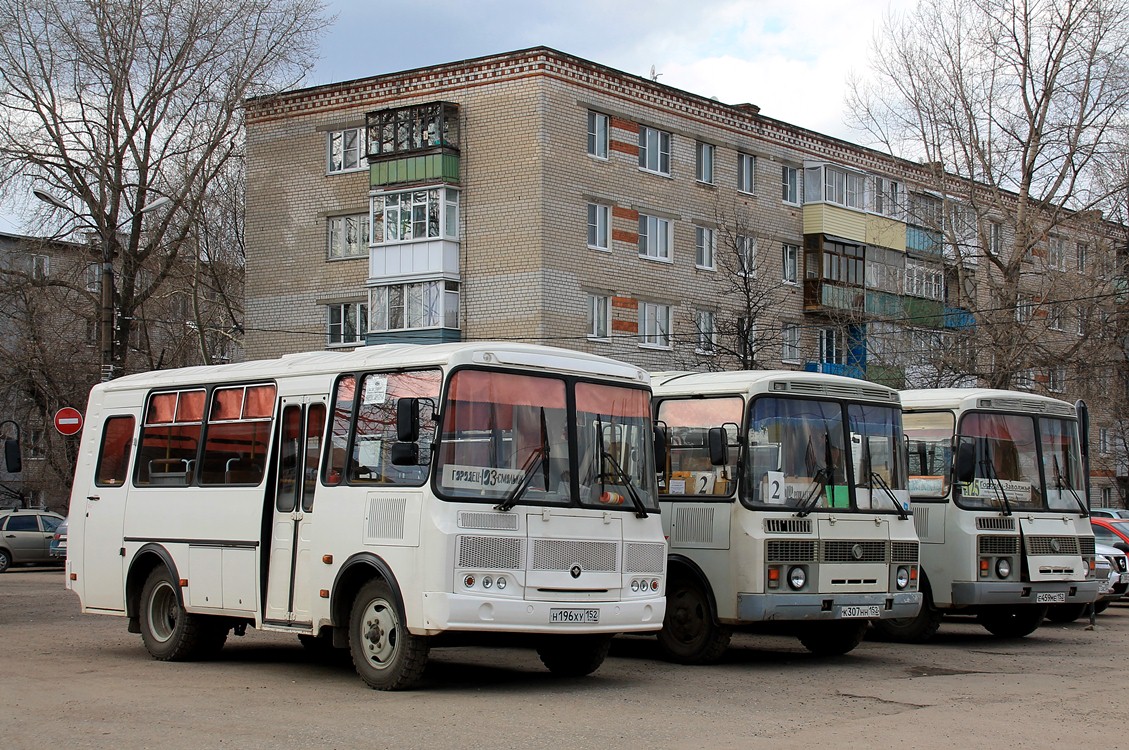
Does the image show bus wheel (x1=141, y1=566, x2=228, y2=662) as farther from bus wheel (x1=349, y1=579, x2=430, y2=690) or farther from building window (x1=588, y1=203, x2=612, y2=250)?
building window (x1=588, y1=203, x2=612, y2=250)

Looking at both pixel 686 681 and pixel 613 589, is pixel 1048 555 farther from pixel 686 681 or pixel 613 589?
pixel 613 589

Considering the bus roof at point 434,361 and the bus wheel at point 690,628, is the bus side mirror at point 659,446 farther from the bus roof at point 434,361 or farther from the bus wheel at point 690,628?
the bus wheel at point 690,628

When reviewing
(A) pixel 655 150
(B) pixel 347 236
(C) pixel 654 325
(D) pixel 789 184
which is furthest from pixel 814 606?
(D) pixel 789 184

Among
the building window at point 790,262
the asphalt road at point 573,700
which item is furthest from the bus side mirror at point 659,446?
the building window at point 790,262

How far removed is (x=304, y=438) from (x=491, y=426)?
2153mm

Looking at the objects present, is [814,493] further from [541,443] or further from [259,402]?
[259,402]

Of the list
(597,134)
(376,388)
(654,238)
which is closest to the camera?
(376,388)

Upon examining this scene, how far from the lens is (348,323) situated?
150 ft

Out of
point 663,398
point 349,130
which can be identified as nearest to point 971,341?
point 349,130

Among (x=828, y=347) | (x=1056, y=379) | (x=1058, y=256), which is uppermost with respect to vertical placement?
(x=1058, y=256)

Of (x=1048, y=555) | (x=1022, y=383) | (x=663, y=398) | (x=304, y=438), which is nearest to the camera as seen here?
(x=304, y=438)

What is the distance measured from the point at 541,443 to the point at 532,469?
24cm

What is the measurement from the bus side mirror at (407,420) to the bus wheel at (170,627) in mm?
3963

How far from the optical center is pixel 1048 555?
17.3 m
